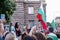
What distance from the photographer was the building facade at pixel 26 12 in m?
53.9

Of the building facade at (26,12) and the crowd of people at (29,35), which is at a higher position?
the crowd of people at (29,35)

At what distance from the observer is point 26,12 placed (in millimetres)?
55094

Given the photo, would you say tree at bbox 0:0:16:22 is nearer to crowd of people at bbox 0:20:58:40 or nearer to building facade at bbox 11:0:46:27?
building facade at bbox 11:0:46:27

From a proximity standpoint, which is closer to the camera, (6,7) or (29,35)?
(29,35)

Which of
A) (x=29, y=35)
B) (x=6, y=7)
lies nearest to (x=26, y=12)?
(x=6, y=7)

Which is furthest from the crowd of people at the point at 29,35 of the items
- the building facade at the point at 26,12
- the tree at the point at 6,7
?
the building facade at the point at 26,12

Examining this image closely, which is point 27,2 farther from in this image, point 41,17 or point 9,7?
point 41,17

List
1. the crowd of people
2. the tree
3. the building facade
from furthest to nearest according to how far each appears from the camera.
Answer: the building facade → the tree → the crowd of people

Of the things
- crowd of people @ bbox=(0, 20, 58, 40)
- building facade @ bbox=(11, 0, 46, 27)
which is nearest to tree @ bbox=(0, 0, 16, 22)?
building facade @ bbox=(11, 0, 46, 27)

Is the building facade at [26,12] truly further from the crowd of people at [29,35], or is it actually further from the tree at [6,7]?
the crowd of people at [29,35]

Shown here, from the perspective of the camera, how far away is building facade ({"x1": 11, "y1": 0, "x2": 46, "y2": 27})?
53.9 metres

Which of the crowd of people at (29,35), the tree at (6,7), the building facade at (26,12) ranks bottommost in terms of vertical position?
the building facade at (26,12)

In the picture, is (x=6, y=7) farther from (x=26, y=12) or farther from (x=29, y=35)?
(x=29, y=35)

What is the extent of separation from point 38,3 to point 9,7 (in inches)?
866
